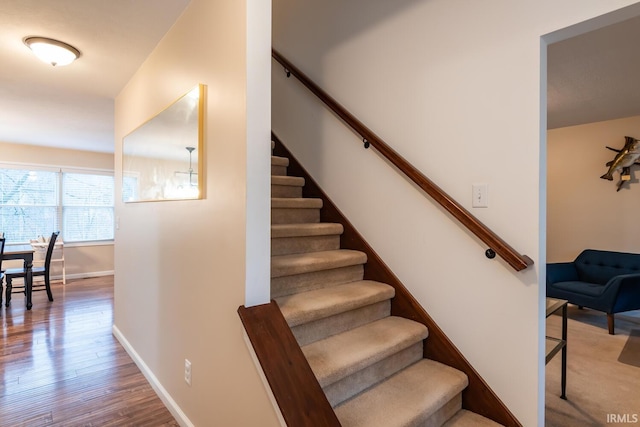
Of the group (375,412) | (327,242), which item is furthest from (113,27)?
(375,412)

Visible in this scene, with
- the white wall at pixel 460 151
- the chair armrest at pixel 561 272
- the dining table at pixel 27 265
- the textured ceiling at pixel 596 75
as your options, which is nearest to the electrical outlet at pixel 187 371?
the white wall at pixel 460 151

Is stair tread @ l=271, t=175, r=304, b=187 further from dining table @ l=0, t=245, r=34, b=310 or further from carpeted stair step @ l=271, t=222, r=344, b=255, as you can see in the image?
dining table @ l=0, t=245, r=34, b=310

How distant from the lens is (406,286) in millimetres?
1930

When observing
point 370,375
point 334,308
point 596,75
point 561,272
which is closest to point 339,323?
point 334,308

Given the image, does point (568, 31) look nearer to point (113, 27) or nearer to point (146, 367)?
point (113, 27)

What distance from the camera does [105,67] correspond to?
2.40m

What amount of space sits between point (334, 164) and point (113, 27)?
1.65m

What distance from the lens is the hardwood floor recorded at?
1.89 meters

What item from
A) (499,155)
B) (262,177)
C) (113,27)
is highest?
(113,27)

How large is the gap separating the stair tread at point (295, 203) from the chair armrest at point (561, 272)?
3.32 meters

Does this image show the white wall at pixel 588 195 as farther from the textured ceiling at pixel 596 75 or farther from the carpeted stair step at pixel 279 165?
the carpeted stair step at pixel 279 165

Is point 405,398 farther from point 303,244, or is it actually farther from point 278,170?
point 278,170

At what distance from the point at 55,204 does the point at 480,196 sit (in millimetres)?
6923

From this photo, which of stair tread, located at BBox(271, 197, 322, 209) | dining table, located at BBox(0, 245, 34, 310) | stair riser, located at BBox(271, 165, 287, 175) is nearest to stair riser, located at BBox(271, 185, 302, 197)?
stair tread, located at BBox(271, 197, 322, 209)
